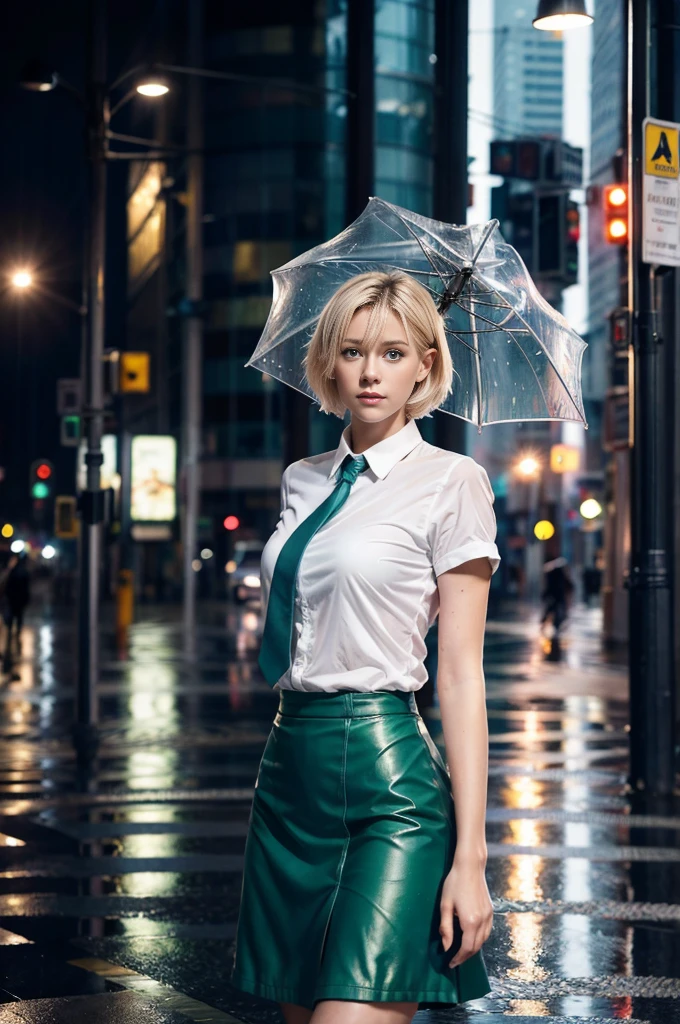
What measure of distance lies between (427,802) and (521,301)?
4.90ft

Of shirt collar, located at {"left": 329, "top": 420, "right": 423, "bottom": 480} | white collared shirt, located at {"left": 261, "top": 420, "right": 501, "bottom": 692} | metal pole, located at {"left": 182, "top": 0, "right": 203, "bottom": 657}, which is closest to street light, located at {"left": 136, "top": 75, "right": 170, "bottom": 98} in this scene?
shirt collar, located at {"left": 329, "top": 420, "right": 423, "bottom": 480}

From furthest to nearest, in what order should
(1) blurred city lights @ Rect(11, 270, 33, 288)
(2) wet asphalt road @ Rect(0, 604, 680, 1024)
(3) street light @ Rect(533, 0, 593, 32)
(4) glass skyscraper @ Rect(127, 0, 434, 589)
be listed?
1. (4) glass skyscraper @ Rect(127, 0, 434, 589)
2. (1) blurred city lights @ Rect(11, 270, 33, 288)
3. (3) street light @ Rect(533, 0, 593, 32)
4. (2) wet asphalt road @ Rect(0, 604, 680, 1024)

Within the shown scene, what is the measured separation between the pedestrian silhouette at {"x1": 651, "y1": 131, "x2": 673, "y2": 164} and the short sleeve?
8742 millimetres

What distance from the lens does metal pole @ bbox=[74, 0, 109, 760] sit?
14758 mm

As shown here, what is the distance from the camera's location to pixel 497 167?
23.2 m

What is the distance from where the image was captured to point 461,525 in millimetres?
3186

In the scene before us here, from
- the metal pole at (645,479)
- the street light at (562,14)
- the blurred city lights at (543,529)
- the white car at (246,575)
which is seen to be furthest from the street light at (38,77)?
the white car at (246,575)

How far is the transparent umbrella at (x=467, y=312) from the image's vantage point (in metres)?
4.02

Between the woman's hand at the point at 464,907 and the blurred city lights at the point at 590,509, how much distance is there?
39.1m

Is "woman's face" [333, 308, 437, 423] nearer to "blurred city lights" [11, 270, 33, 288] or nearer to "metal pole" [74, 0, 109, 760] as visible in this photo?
"metal pole" [74, 0, 109, 760]

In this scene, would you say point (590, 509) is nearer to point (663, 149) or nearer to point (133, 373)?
point (133, 373)

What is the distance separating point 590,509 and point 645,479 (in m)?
31.0

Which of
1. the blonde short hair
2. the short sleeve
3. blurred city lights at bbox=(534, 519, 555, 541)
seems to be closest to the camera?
the short sleeve

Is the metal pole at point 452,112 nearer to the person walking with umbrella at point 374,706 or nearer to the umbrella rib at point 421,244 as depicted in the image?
the umbrella rib at point 421,244
